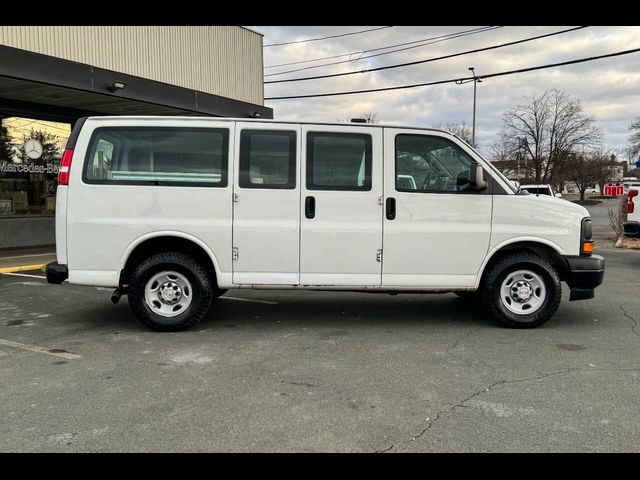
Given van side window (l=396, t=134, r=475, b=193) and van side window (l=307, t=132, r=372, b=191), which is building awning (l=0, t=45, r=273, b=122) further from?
van side window (l=396, t=134, r=475, b=193)

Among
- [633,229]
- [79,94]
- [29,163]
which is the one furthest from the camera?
[29,163]

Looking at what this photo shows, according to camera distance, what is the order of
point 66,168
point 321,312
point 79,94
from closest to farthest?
point 66,168
point 321,312
point 79,94

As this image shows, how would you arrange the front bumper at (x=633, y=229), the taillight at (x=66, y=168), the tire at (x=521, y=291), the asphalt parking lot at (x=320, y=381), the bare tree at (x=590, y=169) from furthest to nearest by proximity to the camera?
1. the bare tree at (x=590, y=169)
2. the front bumper at (x=633, y=229)
3. the tire at (x=521, y=291)
4. the taillight at (x=66, y=168)
5. the asphalt parking lot at (x=320, y=381)

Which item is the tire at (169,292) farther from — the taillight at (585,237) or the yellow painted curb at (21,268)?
the yellow painted curb at (21,268)

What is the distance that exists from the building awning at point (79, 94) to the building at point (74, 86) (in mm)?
19

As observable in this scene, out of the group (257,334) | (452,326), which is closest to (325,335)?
(257,334)

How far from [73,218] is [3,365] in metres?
1.63

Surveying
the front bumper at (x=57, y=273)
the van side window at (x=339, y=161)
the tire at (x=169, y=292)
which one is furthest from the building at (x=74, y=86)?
the van side window at (x=339, y=161)

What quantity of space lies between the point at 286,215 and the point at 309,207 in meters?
0.26

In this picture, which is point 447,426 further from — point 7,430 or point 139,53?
point 139,53

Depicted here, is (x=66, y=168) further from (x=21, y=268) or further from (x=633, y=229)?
(x=633, y=229)

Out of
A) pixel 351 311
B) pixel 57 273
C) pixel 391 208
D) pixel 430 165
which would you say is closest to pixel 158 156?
pixel 57 273

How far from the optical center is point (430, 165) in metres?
5.68

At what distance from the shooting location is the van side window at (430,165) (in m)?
5.63
